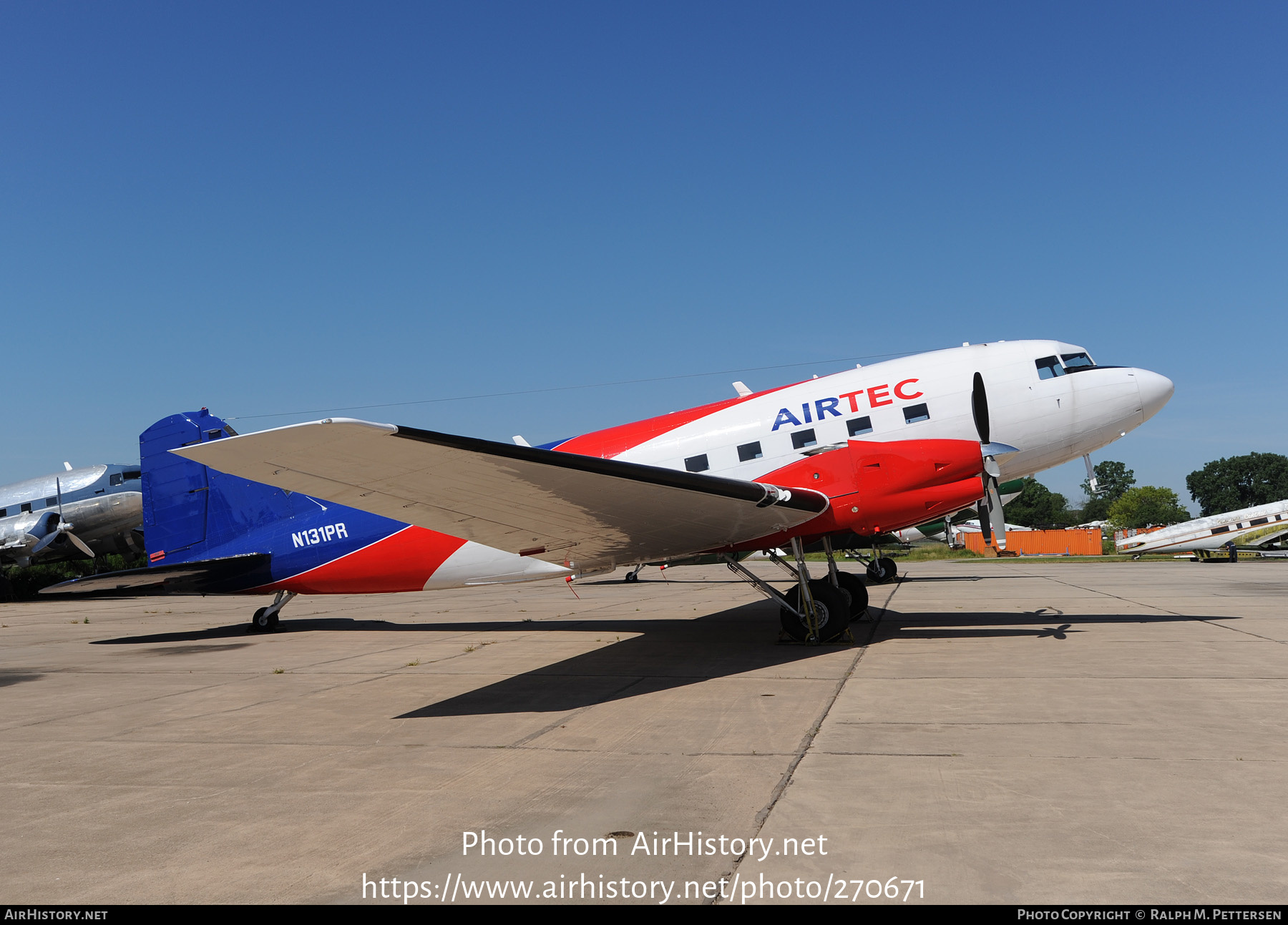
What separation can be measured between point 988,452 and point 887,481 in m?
1.74

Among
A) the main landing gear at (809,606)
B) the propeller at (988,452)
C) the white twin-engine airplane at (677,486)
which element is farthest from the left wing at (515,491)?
the propeller at (988,452)

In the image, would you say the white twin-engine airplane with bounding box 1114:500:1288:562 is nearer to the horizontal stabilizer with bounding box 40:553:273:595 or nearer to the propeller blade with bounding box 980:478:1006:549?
the propeller blade with bounding box 980:478:1006:549

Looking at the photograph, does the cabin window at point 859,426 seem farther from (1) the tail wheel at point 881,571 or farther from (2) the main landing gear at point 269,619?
(1) the tail wheel at point 881,571

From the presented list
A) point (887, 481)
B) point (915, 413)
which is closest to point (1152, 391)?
point (915, 413)

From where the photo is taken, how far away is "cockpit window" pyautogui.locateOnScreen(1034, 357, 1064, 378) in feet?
42.6

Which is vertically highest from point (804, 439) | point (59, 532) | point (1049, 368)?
point (59, 532)

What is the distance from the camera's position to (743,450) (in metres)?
13.1

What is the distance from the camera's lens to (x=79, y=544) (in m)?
33.4

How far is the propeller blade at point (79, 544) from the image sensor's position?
33.3 meters

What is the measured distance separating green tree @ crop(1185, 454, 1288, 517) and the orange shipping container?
289 feet

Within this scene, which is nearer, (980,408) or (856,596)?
(980,408)

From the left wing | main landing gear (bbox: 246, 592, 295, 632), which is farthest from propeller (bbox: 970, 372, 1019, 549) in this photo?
main landing gear (bbox: 246, 592, 295, 632)

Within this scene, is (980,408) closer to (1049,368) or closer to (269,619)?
(1049,368)
